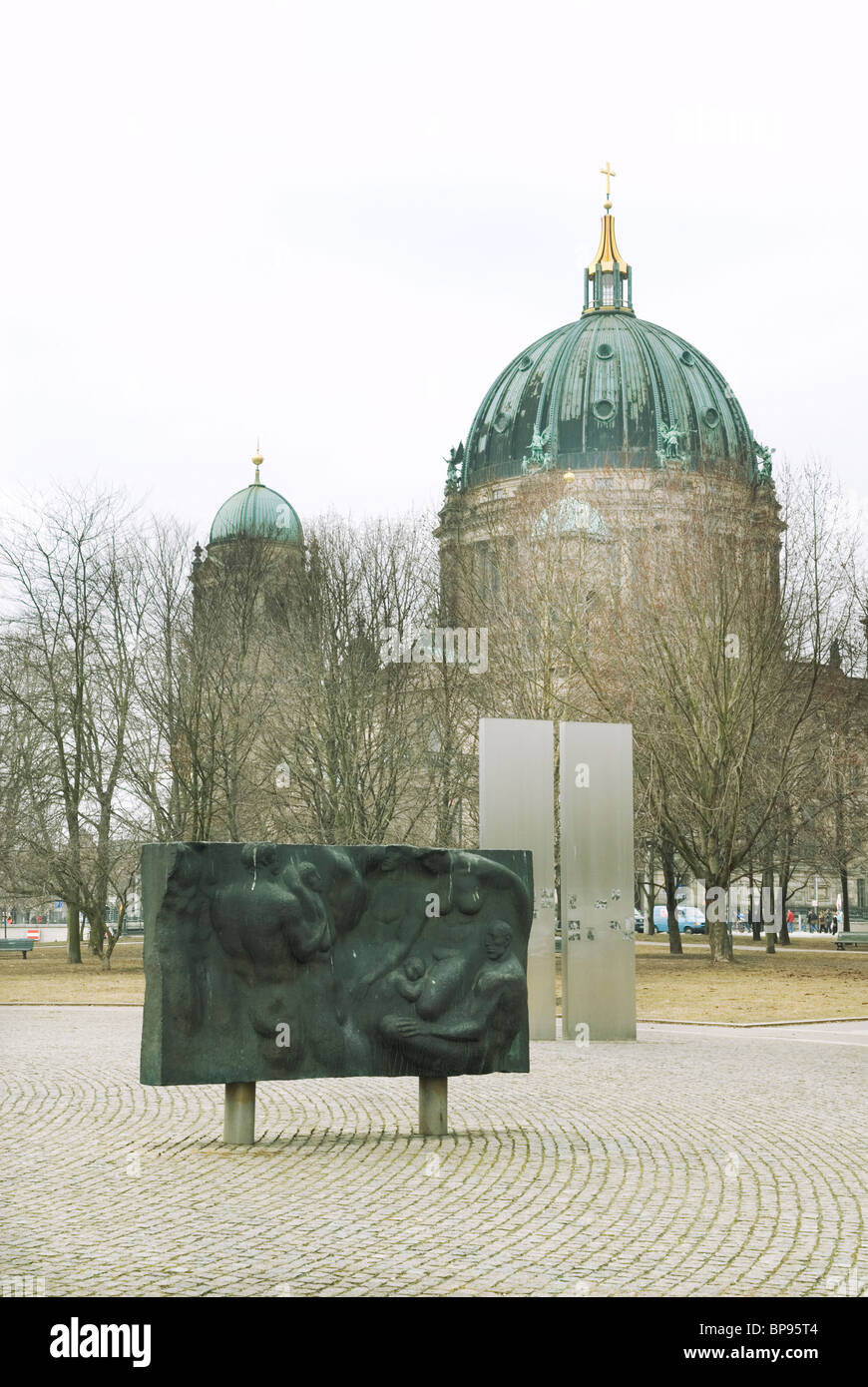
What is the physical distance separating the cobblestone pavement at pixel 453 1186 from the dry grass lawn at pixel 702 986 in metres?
9.37

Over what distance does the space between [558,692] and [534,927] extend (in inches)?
850

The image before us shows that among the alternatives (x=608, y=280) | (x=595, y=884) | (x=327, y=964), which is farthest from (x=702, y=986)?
(x=608, y=280)

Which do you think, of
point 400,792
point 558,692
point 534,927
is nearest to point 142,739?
point 400,792

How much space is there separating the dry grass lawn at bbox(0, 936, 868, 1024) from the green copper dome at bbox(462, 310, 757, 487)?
5371 centimetres

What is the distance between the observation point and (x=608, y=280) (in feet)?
358

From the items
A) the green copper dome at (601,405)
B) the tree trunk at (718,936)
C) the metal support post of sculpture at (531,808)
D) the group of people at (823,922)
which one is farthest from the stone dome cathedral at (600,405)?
the metal support post of sculpture at (531,808)

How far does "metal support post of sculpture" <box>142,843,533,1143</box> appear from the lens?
37.1 ft

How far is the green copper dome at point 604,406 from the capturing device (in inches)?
3799

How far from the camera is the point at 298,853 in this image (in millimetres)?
11906

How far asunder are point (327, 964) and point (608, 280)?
4027 inches

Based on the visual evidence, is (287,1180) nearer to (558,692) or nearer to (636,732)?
(636,732)

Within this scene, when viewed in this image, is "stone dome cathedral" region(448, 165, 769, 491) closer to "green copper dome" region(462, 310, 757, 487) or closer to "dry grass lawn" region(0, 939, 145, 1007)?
"green copper dome" region(462, 310, 757, 487)

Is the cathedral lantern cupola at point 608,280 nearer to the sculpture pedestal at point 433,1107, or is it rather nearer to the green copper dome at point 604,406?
the green copper dome at point 604,406

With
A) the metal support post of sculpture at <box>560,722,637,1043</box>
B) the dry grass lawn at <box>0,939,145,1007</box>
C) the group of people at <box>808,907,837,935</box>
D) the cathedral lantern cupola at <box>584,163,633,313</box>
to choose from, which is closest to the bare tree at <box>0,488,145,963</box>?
the dry grass lawn at <box>0,939,145,1007</box>
